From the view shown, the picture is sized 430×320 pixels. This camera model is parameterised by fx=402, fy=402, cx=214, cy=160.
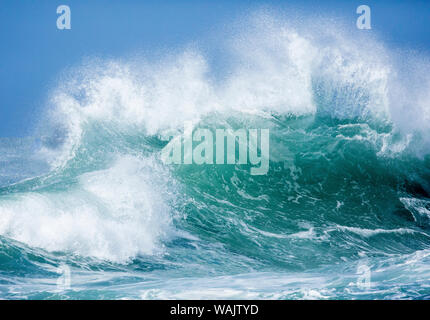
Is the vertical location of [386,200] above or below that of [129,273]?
above

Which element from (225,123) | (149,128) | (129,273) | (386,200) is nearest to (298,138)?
(225,123)

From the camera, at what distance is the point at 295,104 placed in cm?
938

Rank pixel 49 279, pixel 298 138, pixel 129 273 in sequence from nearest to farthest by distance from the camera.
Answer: pixel 49 279 → pixel 129 273 → pixel 298 138
